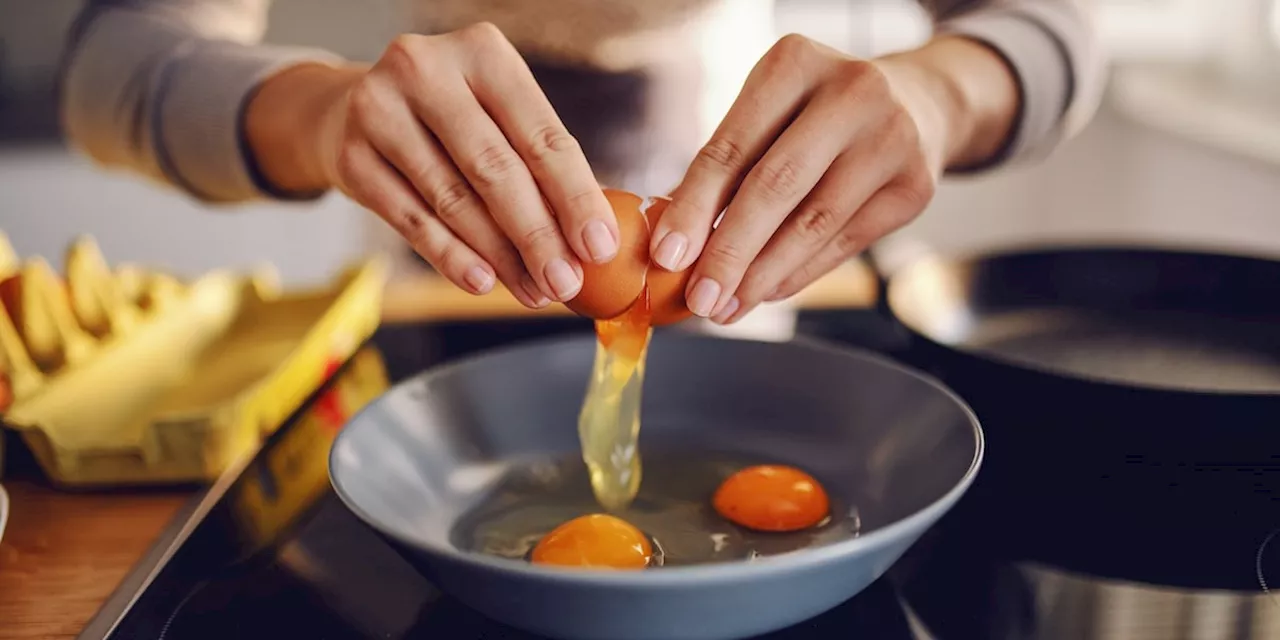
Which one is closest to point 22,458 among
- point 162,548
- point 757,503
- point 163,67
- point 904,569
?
point 162,548

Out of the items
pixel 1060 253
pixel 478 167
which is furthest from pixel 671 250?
pixel 1060 253

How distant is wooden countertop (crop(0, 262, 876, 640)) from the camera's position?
25.7 inches

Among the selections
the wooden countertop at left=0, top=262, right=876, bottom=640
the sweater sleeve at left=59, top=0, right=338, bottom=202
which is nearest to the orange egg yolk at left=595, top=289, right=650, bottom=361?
the wooden countertop at left=0, top=262, right=876, bottom=640

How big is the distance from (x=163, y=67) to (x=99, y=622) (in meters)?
0.68

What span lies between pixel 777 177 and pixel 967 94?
13.5 inches

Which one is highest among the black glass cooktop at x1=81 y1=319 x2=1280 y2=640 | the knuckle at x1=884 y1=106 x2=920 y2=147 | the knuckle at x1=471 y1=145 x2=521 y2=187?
the knuckle at x1=884 y1=106 x2=920 y2=147

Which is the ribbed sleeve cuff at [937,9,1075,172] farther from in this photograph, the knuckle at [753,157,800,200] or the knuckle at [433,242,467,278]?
the knuckle at [433,242,467,278]

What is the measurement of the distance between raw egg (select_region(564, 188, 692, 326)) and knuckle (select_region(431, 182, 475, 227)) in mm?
91

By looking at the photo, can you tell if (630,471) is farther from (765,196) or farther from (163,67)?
(163,67)

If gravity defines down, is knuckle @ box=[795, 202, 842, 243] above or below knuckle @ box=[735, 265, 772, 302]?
above

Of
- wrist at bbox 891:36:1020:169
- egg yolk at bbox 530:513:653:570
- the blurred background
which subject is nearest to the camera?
egg yolk at bbox 530:513:653:570

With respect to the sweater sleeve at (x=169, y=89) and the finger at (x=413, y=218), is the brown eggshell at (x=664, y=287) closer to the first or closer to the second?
the finger at (x=413, y=218)

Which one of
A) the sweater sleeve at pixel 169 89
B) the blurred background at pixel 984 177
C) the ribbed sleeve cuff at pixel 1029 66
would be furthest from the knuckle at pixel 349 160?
the blurred background at pixel 984 177

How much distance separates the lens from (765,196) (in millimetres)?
689
